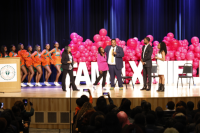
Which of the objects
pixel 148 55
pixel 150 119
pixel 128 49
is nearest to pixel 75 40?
pixel 128 49

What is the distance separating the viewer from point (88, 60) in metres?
8.80

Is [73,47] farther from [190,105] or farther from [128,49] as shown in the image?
[190,105]

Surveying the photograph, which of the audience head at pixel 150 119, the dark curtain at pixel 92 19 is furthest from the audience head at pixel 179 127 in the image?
the dark curtain at pixel 92 19

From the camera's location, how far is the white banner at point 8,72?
6.68 meters

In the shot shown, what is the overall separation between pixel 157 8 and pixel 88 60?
11.6ft

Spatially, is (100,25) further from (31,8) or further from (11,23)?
(11,23)

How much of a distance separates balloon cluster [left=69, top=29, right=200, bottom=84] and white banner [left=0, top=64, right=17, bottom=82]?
244 cm

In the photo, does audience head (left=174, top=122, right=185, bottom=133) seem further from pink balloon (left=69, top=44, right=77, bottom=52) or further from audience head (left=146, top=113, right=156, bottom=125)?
pink balloon (left=69, top=44, right=77, bottom=52)

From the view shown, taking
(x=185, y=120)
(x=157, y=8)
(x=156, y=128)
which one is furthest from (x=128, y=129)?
(x=157, y=8)

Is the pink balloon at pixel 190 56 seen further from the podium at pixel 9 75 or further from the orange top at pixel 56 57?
the podium at pixel 9 75

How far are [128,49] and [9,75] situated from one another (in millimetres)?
3967

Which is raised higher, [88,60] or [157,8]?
[157,8]

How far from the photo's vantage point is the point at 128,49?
29.0 feet

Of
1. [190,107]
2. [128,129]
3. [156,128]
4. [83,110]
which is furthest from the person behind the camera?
[190,107]
